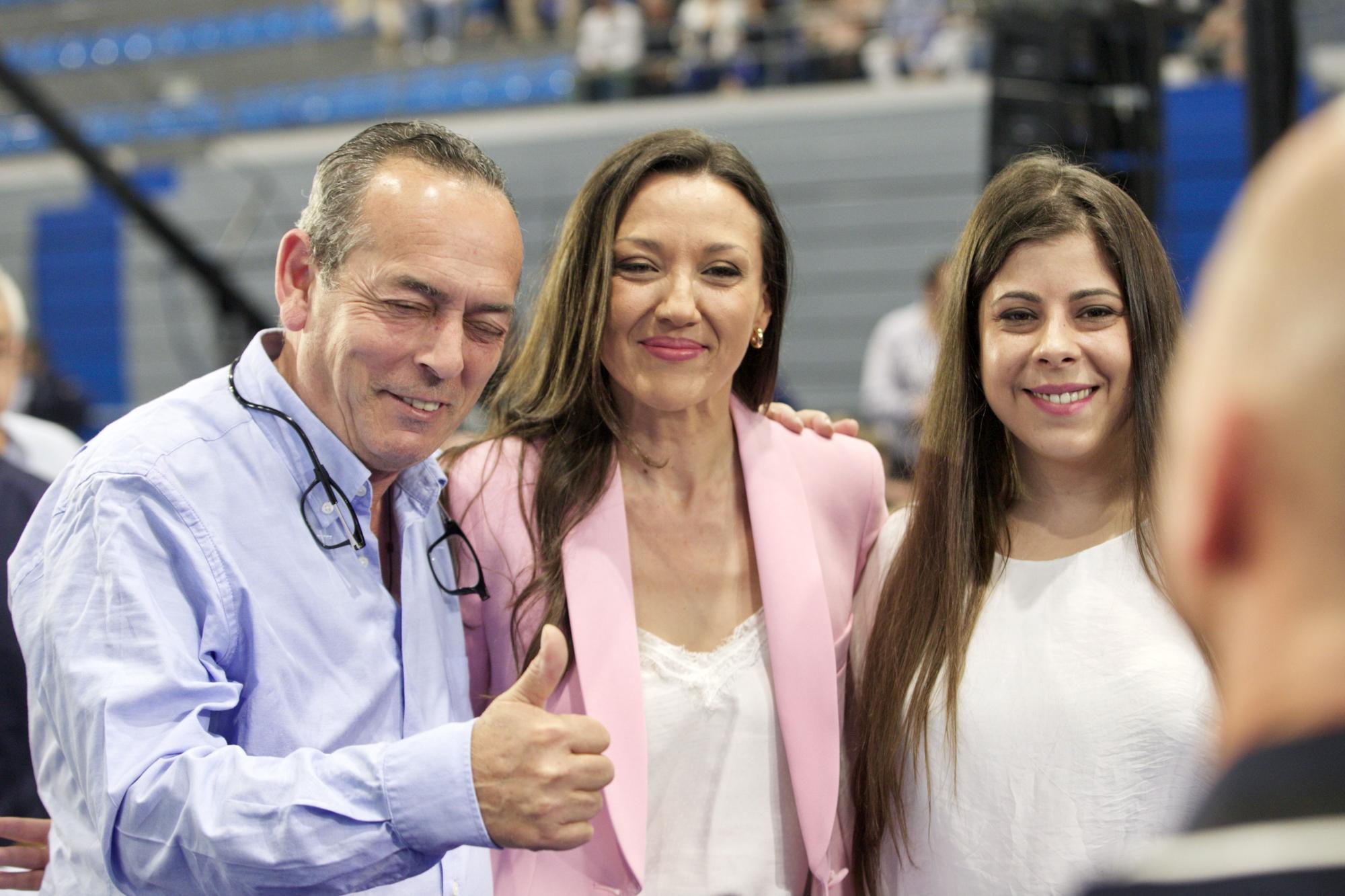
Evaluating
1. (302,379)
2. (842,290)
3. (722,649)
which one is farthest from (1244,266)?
(842,290)

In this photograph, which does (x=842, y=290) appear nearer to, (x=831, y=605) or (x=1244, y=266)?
(x=831, y=605)

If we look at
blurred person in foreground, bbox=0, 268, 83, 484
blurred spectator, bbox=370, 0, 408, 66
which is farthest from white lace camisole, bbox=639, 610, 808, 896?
blurred spectator, bbox=370, 0, 408, 66

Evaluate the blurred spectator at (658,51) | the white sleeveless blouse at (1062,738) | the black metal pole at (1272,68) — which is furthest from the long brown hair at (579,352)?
the blurred spectator at (658,51)

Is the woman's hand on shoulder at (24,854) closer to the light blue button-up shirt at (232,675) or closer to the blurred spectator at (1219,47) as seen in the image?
the light blue button-up shirt at (232,675)

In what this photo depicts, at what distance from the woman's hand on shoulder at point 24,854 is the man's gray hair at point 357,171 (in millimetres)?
798

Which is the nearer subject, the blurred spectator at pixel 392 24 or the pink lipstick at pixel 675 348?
the pink lipstick at pixel 675 348

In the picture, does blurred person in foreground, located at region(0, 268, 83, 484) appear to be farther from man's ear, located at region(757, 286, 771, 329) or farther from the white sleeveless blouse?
the white sleeveless blouse

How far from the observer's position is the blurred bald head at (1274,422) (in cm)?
50

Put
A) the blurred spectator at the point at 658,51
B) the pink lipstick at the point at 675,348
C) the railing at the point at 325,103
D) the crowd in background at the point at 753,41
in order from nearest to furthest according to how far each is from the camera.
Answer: the pink lipstick at the point at 675,348 < the crowd in background at the point at 753,41 < the blurred spectator at the point at 658,51 < the railing at the point at 325,103

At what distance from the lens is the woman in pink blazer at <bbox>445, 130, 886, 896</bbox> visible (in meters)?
1.84

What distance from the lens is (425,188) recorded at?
156 centimetres

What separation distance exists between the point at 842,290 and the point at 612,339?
7.08 metres

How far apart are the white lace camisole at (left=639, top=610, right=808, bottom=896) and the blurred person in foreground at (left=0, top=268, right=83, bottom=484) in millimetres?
1926

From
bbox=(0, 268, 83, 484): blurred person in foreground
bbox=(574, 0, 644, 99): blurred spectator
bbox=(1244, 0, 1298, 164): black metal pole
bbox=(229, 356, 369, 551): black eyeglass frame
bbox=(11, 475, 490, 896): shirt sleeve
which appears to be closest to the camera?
bbox=(11, 475, 490, 896): shirt sleeve
